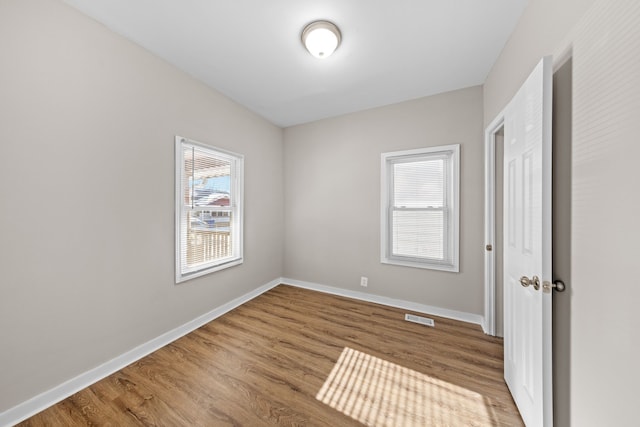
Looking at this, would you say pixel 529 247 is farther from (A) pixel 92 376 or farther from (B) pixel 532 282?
(A) pixel 92 376

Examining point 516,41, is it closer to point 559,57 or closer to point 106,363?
point 559,57

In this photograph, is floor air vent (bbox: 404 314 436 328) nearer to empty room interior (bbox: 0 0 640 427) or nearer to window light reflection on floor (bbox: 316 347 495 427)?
empty room interior (bbox: 0 0 640 427)

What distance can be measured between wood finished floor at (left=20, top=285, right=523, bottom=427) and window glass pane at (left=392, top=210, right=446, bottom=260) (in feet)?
2.73

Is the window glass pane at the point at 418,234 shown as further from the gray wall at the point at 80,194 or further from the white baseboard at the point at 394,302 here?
the gray wall at the point at 80,194

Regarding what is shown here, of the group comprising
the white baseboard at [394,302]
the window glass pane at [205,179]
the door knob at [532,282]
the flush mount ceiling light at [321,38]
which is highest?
the flush mount ceiling light at [321,38]

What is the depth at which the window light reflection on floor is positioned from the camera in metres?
1.44

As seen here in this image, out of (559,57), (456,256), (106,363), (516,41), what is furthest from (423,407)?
(516,41)

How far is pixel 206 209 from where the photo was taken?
2.65 m

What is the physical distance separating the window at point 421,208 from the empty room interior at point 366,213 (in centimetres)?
3

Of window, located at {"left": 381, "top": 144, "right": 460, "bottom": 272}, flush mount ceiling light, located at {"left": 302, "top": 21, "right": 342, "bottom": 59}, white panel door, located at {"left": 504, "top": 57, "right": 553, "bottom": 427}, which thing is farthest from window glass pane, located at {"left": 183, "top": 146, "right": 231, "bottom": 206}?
white panel door, located at {"left": 504, "top": 57, "right": 553, "bottom": 427}

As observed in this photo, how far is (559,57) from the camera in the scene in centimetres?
118

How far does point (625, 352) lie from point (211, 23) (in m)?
2.90

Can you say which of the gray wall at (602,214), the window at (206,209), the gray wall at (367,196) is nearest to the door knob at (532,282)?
the gray wall at (602,214)

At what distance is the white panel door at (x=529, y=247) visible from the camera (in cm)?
113
